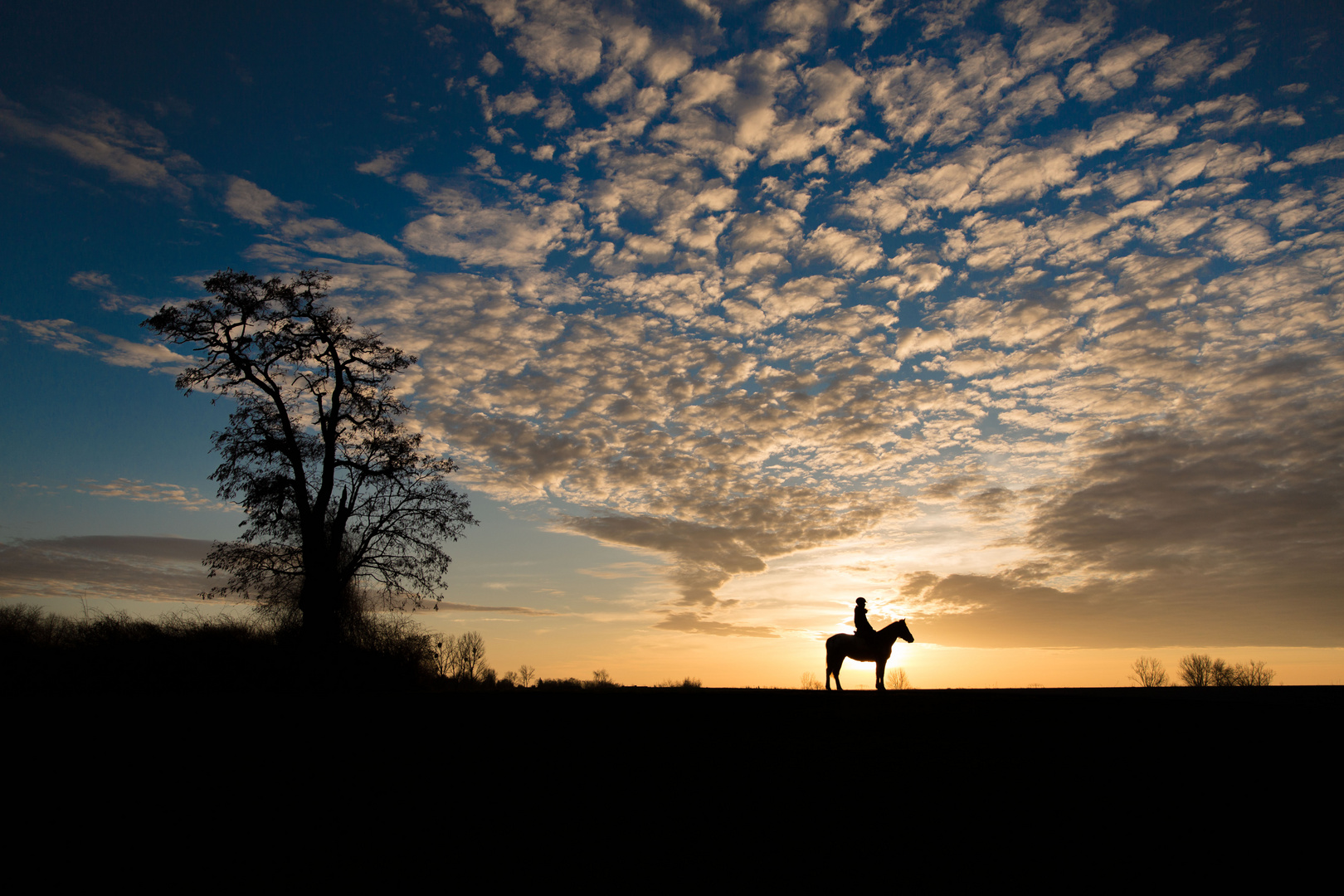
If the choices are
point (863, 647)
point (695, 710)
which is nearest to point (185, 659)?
point (695, 710)

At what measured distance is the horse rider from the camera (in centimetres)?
1877

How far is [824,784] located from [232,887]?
19.1ft

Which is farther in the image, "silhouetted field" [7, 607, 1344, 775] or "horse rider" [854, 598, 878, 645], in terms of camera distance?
"horse rider" [854, 598, 878, 645]

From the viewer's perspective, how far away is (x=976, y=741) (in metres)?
9.73

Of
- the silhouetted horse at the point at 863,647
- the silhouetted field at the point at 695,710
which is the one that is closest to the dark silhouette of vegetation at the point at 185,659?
the silhouetted field at the point at 695,710

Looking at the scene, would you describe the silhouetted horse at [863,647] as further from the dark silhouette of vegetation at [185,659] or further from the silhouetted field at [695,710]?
the dark silhouette of vegetation at [185,659]

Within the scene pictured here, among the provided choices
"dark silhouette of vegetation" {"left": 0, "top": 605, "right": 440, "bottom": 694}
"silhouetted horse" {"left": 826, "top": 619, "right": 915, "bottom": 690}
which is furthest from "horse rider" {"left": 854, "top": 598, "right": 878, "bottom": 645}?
"dark silhouette of vegetation" {"left": 0, "top": 605, "right": 440, "bottom": 694}

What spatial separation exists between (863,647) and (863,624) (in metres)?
0.68

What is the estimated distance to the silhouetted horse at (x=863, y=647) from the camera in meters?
18.6

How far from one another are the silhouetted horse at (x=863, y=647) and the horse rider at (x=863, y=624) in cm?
5

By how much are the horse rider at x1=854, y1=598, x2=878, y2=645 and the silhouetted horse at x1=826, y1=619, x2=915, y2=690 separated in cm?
5

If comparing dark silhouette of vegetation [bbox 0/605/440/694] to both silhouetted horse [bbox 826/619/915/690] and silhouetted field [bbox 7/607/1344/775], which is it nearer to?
silhouetted field [bbox 7/607/1344/775]

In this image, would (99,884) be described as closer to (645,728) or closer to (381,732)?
(381,732)

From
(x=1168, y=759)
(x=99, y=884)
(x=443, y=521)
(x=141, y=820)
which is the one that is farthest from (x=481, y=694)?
(x=1168, y=759)
